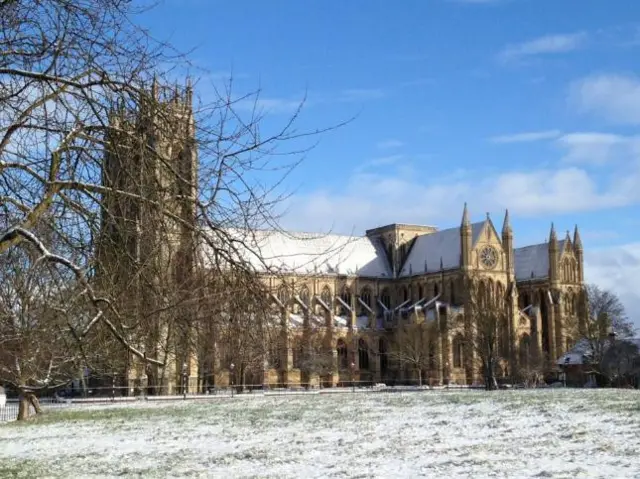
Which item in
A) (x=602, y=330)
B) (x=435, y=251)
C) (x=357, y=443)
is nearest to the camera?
(x=357, y=443)

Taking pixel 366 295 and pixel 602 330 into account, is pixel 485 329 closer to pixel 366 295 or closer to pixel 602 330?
pixel 602 330

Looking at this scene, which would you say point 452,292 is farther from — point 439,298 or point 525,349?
point 525,349

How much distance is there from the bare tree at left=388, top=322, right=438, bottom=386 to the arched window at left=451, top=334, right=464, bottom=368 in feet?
7.45

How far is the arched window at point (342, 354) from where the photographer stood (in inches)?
3167

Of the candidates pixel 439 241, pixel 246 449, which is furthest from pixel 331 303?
pixel 246 449

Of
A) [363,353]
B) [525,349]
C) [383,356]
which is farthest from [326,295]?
[525,349]

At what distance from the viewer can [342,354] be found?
81.9 m

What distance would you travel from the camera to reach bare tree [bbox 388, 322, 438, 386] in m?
77.2

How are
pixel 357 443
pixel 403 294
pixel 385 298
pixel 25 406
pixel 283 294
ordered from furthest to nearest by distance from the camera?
1. pixel 385 298
2. pixel 403 294
3. pixel 25 406
4. pixel 357 443
5. pixel 283 294

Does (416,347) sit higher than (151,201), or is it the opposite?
(416,347)

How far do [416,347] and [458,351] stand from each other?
15.7 feet

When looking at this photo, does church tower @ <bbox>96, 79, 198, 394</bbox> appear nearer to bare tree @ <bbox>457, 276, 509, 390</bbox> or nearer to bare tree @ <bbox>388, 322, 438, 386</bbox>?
bare tree @ <bbox>457, 276, 509, 390</bbox>

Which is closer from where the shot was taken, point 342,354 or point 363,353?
point 342,354

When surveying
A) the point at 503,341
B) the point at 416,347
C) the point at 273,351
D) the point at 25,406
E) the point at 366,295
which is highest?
the point at 366,295
